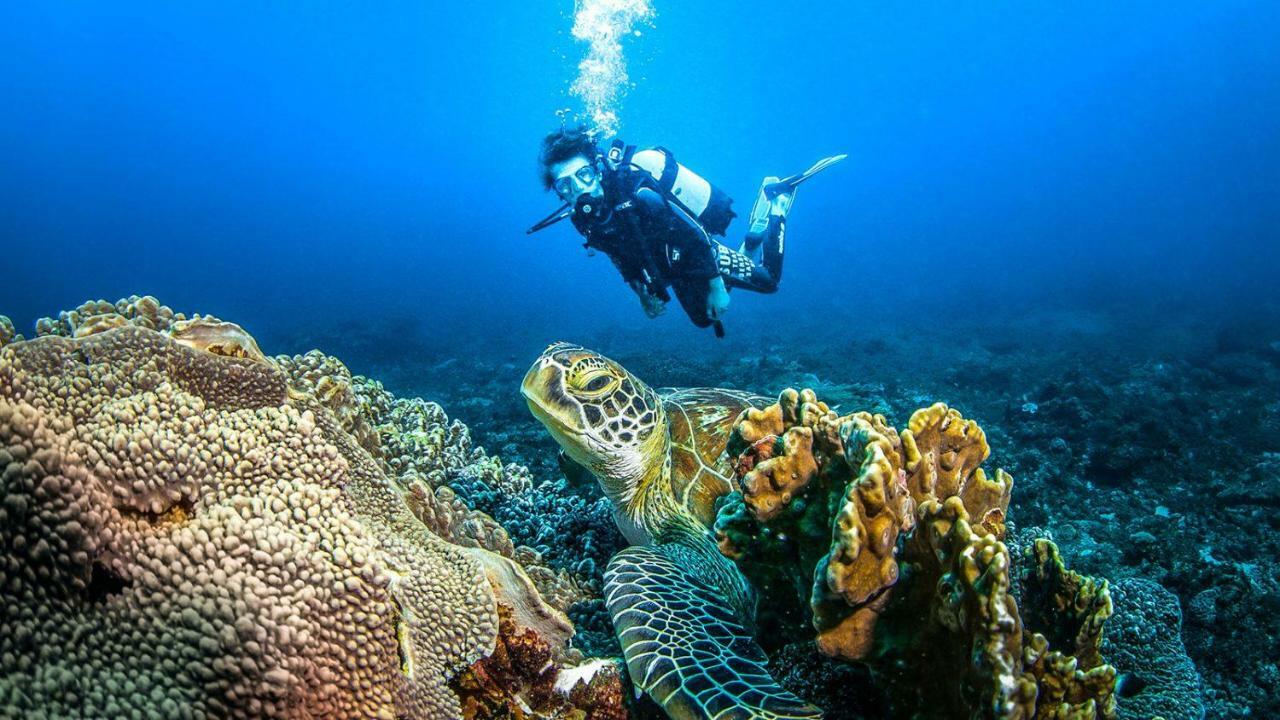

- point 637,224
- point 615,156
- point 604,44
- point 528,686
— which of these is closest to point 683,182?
point 615,156

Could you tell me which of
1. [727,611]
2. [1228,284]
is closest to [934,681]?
[727,611]

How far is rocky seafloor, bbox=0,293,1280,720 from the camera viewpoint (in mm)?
1106

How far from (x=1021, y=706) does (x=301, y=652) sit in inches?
54.8

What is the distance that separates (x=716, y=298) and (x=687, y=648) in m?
5.19

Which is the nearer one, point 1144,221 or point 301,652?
point 301,652

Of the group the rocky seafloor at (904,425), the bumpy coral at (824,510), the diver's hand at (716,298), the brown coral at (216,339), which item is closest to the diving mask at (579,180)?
the diver's hand at (716,298)

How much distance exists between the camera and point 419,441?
3441 millimetres

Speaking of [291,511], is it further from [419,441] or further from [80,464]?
[419,441]

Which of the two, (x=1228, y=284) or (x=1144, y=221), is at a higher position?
(x=1144, y=221)

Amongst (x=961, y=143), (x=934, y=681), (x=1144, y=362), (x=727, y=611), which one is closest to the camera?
(x=934, y=681)

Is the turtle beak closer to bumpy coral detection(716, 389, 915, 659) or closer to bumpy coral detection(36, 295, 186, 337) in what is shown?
bumpy coral detection(716, 389, 915, 659)

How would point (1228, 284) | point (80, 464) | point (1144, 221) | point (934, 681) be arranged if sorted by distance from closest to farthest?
point (80, 464)
point (934, 681)
point (1228, 284)
point (1144, 221)

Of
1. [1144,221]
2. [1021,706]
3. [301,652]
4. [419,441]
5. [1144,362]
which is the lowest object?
[1021,706]

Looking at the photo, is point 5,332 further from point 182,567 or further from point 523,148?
point 523,148
